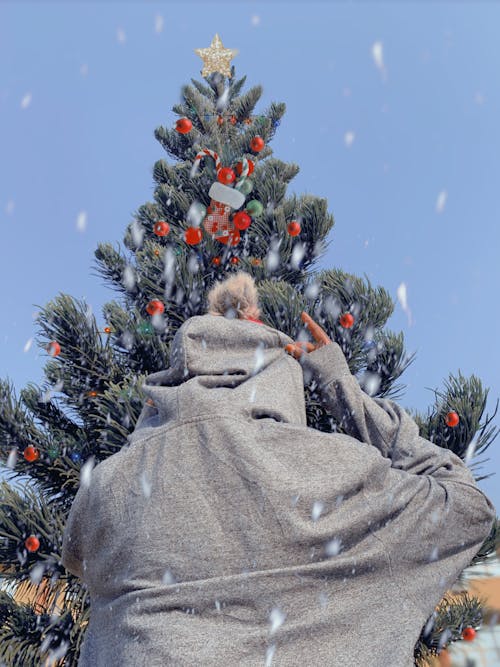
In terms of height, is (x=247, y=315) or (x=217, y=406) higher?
(x=247, y=315)

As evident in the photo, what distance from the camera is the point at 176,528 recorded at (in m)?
1.11

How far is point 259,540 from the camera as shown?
3.55 feet

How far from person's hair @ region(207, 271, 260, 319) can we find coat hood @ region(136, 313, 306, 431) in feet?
0.27

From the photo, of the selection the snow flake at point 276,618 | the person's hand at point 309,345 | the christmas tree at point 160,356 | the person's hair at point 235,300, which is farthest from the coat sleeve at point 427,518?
the christmas tree at point 160,356

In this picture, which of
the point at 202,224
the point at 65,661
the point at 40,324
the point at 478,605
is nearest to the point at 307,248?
the point at 202,224

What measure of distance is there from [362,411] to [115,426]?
9.62ft

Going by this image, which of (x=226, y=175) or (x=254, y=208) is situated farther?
(x=254, y=208)

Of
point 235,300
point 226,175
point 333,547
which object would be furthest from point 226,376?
point 226,175

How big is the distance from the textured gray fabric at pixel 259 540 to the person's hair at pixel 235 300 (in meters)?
0.35

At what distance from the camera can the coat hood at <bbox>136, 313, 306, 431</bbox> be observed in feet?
4.13

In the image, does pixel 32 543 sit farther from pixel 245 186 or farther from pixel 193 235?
pixel 245 186

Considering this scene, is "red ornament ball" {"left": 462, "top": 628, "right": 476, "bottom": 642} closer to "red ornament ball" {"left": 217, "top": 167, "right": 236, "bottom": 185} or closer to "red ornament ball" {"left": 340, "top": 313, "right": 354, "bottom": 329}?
"red ornament ball" {"left": 340, "top": 313, "right": 354, "bottom": 329}

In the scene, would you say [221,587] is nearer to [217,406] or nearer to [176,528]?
[176,528]

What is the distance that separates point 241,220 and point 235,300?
363 cm
